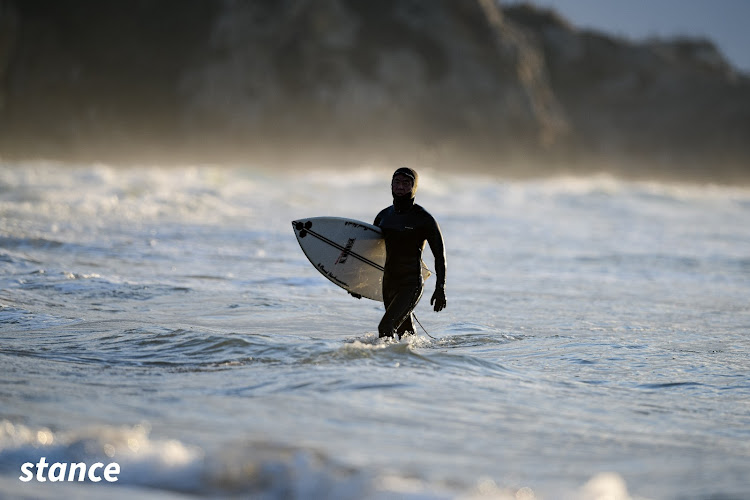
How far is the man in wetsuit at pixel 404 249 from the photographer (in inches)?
271

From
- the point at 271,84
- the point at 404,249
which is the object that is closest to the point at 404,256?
the point at 404,249

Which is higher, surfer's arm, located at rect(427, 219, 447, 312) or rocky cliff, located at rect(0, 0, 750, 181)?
rocky cliff, located at rect(0, 0, 750, 181)

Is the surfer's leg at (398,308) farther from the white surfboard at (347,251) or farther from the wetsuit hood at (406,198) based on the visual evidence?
the wetsuit hood at (406,198)

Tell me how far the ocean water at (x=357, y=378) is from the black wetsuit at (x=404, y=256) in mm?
296

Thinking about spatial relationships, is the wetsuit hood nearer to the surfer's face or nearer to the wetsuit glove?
the surfer's face

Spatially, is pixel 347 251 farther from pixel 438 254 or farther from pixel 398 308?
pixel 438 254

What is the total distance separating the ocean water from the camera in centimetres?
406

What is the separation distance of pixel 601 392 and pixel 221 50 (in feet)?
177

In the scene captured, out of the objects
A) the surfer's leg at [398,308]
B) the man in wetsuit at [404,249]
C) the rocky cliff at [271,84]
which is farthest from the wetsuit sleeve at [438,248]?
the rocky cliff at [271,84]

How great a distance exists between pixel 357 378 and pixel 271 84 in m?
51.9

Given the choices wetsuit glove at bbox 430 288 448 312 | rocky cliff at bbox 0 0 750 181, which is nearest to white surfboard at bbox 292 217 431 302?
wetsuit glove at bbox 430 288 448 312

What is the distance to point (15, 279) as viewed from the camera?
9.57 meters

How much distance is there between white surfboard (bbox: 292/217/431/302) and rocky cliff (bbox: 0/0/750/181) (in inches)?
1879

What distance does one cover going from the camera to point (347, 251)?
764cm
